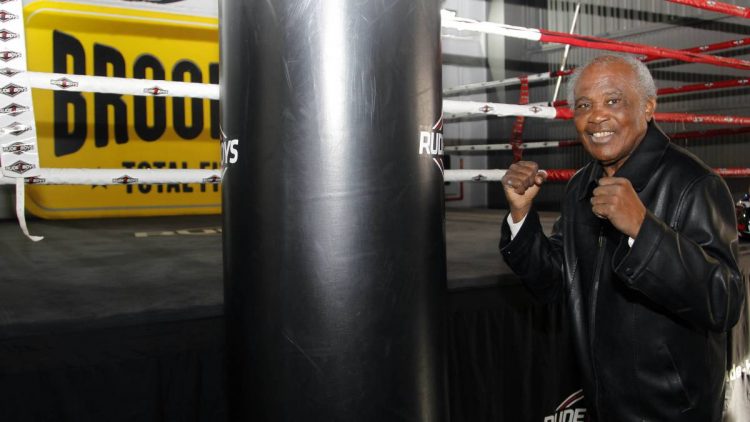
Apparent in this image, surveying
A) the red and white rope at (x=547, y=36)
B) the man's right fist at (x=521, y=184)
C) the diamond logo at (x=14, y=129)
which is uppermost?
the red and white rope at (x=547, y=36)

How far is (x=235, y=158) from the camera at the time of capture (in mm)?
981

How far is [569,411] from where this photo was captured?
1.93m

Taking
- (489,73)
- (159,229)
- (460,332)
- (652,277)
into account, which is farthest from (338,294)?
(489,73)

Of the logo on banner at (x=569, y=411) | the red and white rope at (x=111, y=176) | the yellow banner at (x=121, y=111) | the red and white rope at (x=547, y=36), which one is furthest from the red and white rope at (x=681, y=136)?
the yellow banner at (x=121, y=111)

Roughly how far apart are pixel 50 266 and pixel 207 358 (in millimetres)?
897

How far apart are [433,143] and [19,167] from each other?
1.87 metres

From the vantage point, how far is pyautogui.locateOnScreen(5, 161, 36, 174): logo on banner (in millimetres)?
2268

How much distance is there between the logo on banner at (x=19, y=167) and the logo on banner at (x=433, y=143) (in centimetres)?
185

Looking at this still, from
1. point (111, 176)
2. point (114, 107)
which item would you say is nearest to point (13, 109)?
point (111, 176)

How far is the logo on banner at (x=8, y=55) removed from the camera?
2.19 metres

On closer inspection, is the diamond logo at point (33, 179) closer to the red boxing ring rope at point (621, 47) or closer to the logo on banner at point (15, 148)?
the logo on banner at point (15, 148)

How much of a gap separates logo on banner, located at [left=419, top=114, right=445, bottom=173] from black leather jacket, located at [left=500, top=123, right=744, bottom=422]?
0.33m

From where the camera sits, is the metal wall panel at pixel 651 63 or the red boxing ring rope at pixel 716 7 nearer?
the red boxing ring rope at pixel 716 7

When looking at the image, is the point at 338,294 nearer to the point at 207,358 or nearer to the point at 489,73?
the point at 207,358
